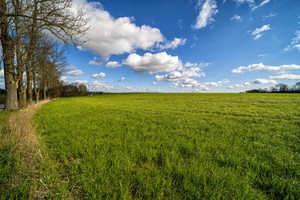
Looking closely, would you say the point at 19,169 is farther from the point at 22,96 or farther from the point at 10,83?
the point at 22,96

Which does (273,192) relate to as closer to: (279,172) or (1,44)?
(279,172)

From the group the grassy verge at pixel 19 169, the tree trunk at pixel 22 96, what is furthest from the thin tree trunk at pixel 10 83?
the grassy verge at pixel 19 169

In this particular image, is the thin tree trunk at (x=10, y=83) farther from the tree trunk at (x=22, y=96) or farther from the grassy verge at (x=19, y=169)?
the grassy verge at (x=19, y=169)

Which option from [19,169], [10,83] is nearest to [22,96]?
Answer: [10,83]

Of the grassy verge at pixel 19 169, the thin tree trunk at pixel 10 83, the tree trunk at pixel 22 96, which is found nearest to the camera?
the grassy verge at pixel 19 169

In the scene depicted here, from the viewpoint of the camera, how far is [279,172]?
103 inches

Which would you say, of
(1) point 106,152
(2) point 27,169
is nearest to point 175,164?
(1) point 106,152

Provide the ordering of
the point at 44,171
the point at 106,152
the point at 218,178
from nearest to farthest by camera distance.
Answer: the point at 218,178 < the point at 44,171 < the point at 106,152

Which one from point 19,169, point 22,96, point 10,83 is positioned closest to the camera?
point 19,169

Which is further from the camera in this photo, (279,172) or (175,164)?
(175,164)

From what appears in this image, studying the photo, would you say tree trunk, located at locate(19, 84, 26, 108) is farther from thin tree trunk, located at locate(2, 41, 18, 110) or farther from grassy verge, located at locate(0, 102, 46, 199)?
grassy verge, located at locate(0, 102, 46, 199)

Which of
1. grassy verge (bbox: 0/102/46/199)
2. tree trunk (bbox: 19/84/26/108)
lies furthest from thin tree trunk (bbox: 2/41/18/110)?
grassy verge (bbox: 0/102/46/199)

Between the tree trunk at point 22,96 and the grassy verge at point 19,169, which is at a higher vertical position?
the tree trunk at point 22,96

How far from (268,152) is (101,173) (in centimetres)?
493
